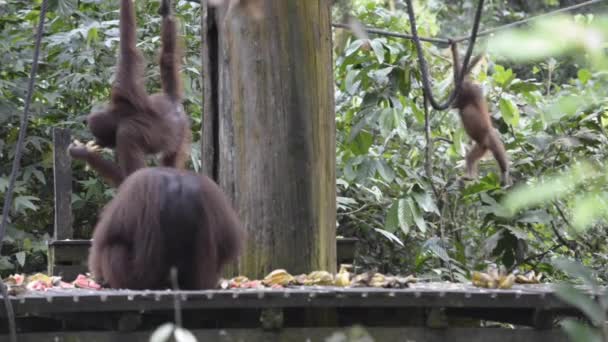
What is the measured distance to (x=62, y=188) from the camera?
17.8ft

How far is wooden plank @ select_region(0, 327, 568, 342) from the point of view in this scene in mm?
3275

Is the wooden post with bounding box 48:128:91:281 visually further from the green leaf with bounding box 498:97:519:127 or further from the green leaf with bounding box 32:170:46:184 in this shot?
the green leaf with bounding box 498:97:519:127

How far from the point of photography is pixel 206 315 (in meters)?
3.55

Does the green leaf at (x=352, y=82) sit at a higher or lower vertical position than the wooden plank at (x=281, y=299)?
higher

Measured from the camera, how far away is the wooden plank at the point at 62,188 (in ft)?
17.7

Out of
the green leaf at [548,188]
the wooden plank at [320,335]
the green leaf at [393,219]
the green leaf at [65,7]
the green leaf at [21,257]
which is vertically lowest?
the wooden plank at [320,335]

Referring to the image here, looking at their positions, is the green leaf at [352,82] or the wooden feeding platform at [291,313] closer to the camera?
the wooden feeding platform at [291,313]

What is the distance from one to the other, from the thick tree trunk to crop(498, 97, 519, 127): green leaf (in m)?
2.35

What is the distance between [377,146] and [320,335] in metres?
3.97

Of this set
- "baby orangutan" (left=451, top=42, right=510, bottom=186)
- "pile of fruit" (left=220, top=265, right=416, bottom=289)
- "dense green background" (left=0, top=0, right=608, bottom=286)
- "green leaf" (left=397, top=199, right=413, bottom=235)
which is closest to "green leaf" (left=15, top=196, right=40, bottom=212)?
"dense green background" (left=0, top=0, right=608, bottom=286)

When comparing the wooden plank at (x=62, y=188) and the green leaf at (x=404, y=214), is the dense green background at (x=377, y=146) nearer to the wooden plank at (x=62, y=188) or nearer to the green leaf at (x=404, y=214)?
the green leaf at (x=404, y=214)

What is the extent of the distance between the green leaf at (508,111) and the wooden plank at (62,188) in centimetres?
288

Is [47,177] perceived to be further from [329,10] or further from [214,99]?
[329,10]

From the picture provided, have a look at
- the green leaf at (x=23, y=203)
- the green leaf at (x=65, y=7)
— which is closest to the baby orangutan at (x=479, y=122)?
the green leaf at (x=65, y=7)
